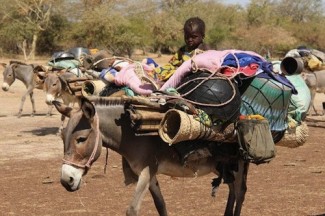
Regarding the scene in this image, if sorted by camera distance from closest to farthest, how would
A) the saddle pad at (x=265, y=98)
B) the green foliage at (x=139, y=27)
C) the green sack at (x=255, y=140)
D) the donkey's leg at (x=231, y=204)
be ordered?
the green sack at (x=255, y=140)
the saddle pad at (x=265, y=98)
the donkey's leg at (x=231, y=204)
the green foliage at (x=139, y=27)

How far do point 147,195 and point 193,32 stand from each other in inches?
132

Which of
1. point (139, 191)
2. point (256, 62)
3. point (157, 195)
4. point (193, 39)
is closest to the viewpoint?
point (139, 191)

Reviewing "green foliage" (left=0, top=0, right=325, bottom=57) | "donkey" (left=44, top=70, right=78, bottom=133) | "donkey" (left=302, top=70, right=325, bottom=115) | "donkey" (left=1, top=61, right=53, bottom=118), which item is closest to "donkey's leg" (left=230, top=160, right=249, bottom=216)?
"donkey" (left=44, top=70, right=78, bottom=133)

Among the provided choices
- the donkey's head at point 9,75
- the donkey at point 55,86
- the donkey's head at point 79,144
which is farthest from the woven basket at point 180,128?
the donkey's head at point 9,75

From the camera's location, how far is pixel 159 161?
532 cm

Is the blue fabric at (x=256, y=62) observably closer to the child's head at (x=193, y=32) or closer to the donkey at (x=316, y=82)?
the child's head at (x=193, y=32)

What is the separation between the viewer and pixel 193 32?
568 centimetres

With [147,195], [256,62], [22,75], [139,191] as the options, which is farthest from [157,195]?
[22,75]

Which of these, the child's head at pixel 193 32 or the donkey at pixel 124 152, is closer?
the donkey at pixel 124 152

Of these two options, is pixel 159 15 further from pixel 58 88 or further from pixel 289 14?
pixel 58 88

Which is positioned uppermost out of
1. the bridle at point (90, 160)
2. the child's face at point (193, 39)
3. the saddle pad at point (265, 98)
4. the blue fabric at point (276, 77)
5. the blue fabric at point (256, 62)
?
the child's face at point (193, 39)

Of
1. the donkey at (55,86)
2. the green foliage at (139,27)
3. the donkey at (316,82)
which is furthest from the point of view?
the green foliage at (139,27)

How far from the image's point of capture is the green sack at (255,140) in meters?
5.27

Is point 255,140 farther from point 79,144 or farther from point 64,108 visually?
point 64,108
